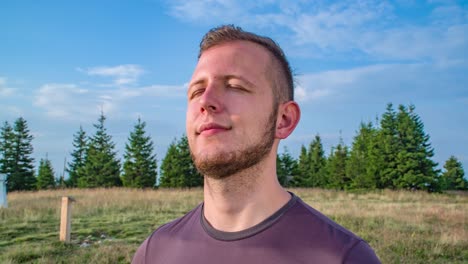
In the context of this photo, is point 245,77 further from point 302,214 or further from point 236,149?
point 302,214

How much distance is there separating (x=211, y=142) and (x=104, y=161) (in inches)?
1586

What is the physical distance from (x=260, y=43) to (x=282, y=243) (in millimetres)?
983

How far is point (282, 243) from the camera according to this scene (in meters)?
1.72

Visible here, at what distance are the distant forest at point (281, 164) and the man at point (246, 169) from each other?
35.9 m

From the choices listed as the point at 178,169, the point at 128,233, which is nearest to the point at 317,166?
the point at 178,169

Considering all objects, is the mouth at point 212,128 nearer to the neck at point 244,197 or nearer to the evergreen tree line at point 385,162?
the neck at point 244,197

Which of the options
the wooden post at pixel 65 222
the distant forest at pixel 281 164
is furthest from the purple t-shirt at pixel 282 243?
Answer: the distant forest at pixel 281 164

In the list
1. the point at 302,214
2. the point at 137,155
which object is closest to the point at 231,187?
the point at 302,214

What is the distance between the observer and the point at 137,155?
3859cm

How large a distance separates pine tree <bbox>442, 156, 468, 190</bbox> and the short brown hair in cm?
5284

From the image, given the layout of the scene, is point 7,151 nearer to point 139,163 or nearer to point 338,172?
point 139,163

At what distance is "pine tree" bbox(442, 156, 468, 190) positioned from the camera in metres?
48.1

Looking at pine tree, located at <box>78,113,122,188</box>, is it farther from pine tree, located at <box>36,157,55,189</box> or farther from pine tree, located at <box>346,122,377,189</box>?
pine tree, located at <box>346,122,377,189</box>

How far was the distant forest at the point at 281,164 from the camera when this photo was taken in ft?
118
